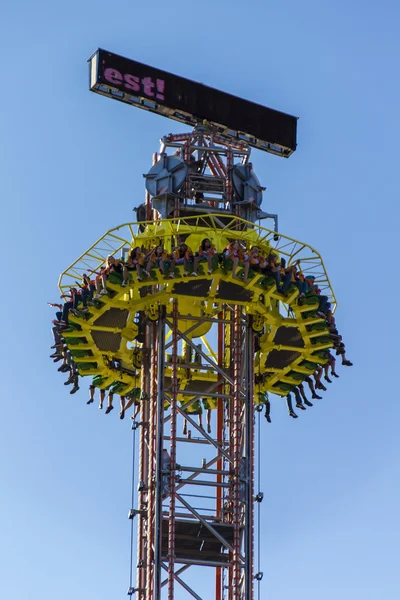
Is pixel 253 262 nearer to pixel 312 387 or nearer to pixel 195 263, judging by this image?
pixel 195 263

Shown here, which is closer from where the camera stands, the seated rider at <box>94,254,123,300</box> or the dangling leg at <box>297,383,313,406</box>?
the seated rider at <box>94,254,123,300</box>

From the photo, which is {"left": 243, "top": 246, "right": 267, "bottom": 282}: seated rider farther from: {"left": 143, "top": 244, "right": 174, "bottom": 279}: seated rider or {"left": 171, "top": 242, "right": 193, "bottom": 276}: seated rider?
{"left": 143, "top": 244, "right": 174, "bottom": 279}: seated rider

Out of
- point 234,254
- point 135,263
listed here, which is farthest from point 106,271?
point 234,254

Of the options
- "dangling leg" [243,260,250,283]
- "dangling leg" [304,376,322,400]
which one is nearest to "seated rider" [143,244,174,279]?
"dangling leg" [243,260,250,283]

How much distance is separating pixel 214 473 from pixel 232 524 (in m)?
2.35

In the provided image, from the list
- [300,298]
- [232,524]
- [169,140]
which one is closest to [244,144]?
[169,140]

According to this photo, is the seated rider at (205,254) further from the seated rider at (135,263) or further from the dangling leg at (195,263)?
the seated rider at (135,263)

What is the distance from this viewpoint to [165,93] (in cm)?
10956

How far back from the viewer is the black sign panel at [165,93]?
4291 inches

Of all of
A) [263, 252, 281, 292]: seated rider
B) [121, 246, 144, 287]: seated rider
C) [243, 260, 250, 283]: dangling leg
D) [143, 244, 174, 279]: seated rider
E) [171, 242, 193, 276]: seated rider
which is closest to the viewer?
[171, 242, 193, 276]: seated rider

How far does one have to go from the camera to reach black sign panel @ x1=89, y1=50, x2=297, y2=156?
10900cm

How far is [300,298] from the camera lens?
10100cm

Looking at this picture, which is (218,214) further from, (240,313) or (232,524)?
(232,524)

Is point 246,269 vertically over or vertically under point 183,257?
under
